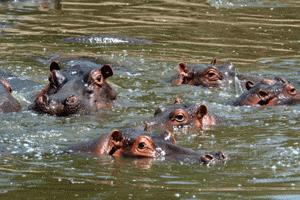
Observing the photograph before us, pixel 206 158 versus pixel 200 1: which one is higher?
pixel 206 158

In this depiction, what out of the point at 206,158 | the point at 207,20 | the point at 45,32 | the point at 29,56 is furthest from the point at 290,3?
the point at 206,158

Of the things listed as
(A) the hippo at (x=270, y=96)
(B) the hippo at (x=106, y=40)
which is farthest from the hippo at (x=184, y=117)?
(B) the hippo at (x=106, y=40)

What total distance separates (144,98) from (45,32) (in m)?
5.16

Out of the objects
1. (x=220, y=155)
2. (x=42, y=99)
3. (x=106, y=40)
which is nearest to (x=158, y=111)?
(x=42, y=99)

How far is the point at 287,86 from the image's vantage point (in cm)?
1111

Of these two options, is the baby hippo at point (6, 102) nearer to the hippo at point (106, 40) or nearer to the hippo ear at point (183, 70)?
the hippo ear at point (183, 70)

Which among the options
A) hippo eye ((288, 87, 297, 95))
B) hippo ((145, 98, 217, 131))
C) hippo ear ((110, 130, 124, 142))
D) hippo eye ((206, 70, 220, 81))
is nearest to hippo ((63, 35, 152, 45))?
hippo eye ((206, 70, 220, 81))

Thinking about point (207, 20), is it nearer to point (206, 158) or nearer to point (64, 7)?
point (64, 7)

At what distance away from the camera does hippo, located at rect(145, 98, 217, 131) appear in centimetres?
973

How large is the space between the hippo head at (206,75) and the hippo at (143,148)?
4555 millimetres

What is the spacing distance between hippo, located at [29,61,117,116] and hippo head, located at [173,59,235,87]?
1778 millimetres

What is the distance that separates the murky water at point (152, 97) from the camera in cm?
717

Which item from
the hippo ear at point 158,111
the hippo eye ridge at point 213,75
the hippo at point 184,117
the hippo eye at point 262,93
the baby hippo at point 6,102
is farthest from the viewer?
the hippo eye ridge at point 213,75

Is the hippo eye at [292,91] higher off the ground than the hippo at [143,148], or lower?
lower
